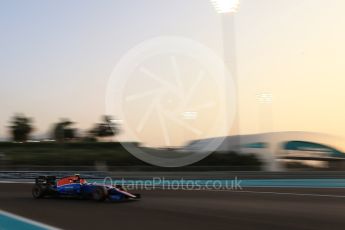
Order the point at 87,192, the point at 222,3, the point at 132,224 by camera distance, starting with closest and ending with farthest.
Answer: the point at 132,224
the point at 87,192
the point at 222,3

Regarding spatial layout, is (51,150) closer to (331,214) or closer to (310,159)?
(310,159)

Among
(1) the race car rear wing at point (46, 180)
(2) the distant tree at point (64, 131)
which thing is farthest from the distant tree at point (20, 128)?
(1) the race car rear wing at point (46, 180)

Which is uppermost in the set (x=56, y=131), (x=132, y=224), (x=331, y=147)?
(x=56, y=131)

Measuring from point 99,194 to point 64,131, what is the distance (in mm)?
73613

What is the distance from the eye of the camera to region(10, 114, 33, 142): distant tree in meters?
86.2

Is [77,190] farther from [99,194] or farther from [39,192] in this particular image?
[39,192]

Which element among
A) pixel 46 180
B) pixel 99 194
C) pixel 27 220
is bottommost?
pixel 27 220

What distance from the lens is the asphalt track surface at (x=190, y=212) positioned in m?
7.89

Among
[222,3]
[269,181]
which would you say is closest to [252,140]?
[222,3]

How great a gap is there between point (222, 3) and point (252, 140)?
15629 millimetres

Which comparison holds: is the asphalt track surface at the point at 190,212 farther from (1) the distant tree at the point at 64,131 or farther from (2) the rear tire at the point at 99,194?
(1) the distant tree at the point at 64,131

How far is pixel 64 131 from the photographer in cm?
8350

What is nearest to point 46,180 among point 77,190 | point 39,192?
point 39,192

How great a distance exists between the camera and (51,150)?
62844mm
